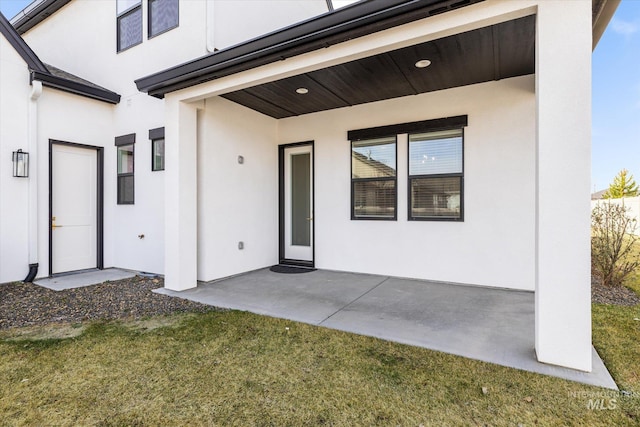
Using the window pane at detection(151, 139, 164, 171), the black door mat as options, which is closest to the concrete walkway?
the black door mat

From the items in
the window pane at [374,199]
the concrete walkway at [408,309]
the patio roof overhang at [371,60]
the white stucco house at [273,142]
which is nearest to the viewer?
the concrete walkway at [408,309]

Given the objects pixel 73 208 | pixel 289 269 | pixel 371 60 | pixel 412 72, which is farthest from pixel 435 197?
pixel 73 208

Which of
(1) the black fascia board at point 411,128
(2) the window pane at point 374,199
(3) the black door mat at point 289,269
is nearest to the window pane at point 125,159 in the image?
(3) the black door mat at point 289,269

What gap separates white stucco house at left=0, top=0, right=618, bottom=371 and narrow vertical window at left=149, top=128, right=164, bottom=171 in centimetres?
3

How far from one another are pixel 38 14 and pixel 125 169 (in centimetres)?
564

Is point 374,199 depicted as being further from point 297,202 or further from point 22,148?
point 22,148

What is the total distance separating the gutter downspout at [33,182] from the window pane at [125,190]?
4.52 ft

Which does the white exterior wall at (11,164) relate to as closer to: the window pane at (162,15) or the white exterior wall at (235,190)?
the window pane at (162,15)

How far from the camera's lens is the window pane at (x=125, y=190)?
22.3 ft

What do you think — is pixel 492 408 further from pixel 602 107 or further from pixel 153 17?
pixel 602 107

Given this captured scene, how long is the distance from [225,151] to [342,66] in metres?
2.76

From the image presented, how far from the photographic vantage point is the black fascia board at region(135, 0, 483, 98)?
120 inches

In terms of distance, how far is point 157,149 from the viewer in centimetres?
637

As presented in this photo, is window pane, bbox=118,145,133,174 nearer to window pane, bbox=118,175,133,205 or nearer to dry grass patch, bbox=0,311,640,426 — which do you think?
window pane, bbox=118,175,133,205
